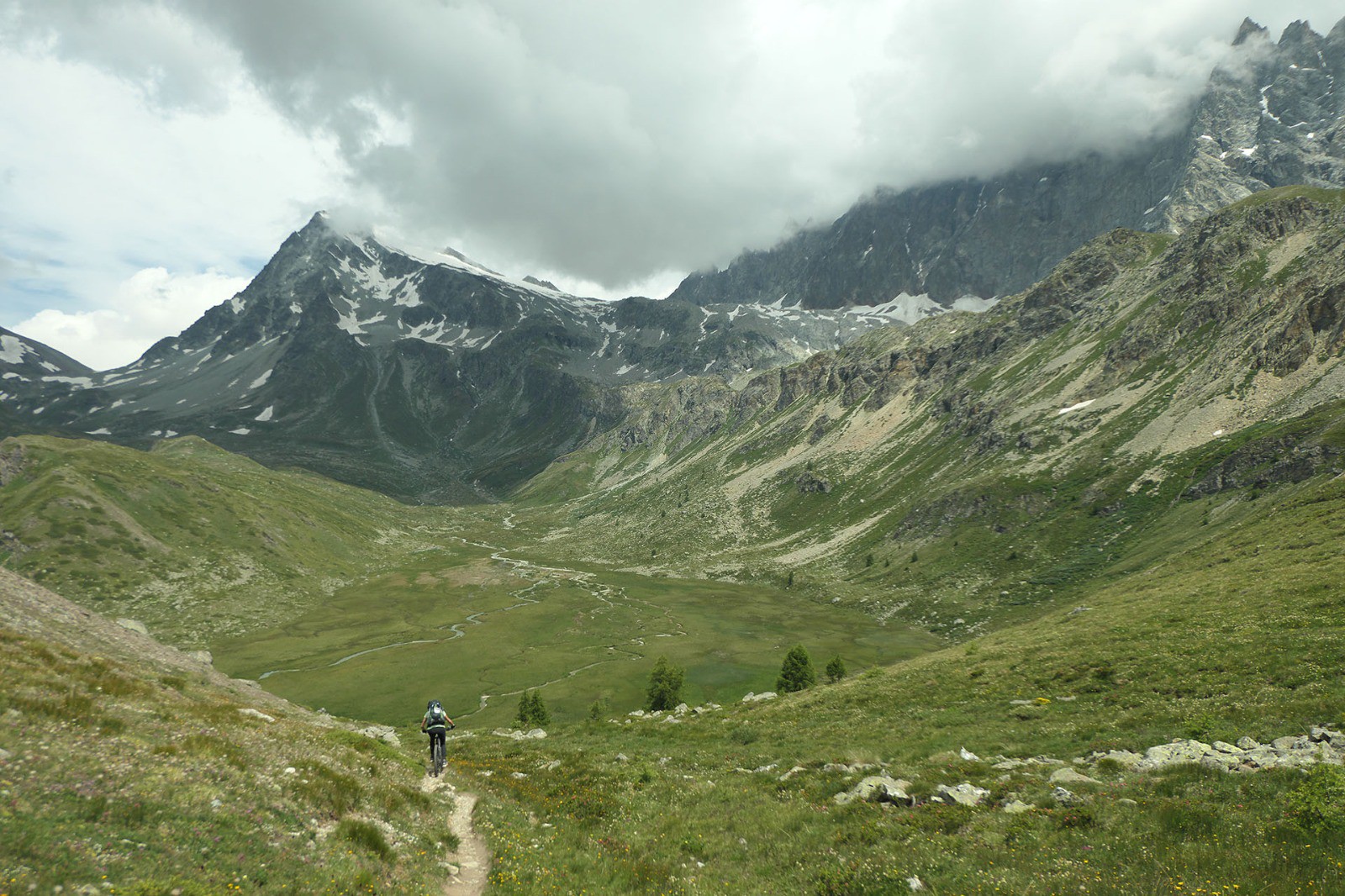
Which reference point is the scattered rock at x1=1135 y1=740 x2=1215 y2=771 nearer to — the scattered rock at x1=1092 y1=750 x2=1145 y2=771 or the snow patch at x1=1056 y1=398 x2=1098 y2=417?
the scattered rock at x1=1092 y1=750 x2=1145 y2=771

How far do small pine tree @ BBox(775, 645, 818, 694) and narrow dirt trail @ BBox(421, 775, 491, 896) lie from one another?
4254 cm

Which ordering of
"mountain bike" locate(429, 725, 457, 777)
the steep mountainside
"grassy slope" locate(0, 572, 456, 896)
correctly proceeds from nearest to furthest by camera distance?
1. "grassy slope" locate(0, 572, 456, 896)
2. "mountain bike" locate(429, 725, 457, 777)
3. the steep mountainside

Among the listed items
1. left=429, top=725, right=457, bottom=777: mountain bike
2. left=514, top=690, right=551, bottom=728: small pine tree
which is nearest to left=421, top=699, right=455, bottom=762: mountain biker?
left=429, top=725, right=457, bottom=777: mountain bike

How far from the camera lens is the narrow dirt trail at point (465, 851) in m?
14.1

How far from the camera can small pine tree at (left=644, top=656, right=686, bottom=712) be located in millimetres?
58500

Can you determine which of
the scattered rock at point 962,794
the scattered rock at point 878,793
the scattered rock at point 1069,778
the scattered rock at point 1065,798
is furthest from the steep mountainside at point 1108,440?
the scattered rock at point 1065,798

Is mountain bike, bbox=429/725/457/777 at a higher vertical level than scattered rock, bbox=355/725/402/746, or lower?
higher

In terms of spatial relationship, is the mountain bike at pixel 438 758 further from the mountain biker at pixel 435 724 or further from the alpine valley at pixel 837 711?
the alpine valley at pixel 837 711

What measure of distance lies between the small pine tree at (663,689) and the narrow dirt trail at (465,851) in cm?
3956

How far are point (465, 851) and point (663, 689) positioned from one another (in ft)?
146

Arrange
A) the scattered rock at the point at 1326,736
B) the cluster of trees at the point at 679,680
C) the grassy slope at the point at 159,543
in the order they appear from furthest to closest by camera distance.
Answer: the grassy slope at the point at 159,543, the cluster of trees at the point at 679,680, the scattered rock at the point at 1326,736

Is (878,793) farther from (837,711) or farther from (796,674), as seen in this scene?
(796,674)

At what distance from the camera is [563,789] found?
22703 mm

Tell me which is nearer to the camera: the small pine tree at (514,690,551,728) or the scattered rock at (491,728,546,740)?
the scattered rock at (491,728,546,740)
